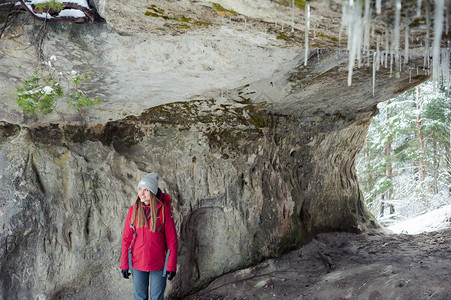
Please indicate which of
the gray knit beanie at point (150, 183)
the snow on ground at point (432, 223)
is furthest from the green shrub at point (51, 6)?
the snow on ground at point (432, 223)

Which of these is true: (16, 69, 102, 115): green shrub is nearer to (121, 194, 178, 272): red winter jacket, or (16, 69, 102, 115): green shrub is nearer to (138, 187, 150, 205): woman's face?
(138, 187, 150, 205): woman's face

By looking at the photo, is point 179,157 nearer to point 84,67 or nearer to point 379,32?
point 84,67

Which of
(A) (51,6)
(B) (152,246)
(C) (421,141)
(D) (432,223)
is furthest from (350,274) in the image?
(C) (421,141)

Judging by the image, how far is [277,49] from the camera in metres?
4.37

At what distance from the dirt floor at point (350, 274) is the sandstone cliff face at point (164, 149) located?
0.31 m

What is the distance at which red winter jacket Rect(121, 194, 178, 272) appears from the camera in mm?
4500

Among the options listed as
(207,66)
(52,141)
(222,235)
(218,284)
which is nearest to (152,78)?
(207,66)

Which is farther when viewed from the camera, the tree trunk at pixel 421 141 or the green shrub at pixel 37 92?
the tree trunk at pixel 421 141

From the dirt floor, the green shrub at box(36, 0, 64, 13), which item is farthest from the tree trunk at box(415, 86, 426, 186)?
the green shrub at box(36, 0, 64, 13)

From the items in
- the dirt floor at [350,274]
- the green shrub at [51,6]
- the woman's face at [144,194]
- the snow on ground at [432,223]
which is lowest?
the snow on ground at [432,223]

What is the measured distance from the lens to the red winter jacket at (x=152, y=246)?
177 inches

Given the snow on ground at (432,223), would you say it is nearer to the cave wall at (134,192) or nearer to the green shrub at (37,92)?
the cave wall at (134,192)

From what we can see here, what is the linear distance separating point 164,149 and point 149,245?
2.32 metres

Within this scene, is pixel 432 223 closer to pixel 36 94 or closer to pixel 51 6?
pixel 36 94
